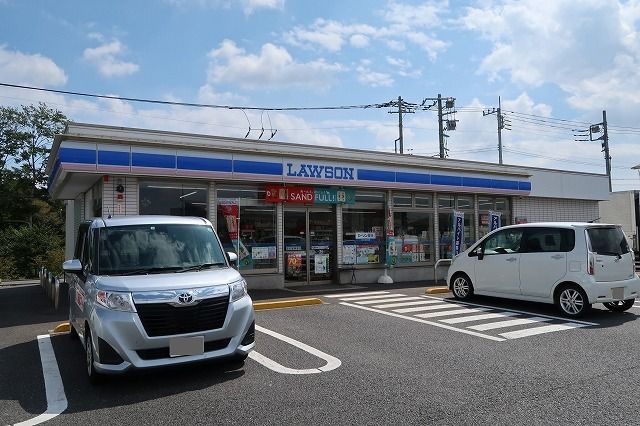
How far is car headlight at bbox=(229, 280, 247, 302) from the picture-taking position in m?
5.86

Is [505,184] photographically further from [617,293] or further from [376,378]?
[376,378]

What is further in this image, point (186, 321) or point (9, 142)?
point (9, 142)

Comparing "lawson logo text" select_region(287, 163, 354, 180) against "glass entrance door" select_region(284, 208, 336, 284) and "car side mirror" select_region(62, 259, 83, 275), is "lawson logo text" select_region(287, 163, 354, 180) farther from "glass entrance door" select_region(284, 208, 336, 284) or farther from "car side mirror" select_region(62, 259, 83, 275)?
"car side mirror" select_region(62, 259, 83, 275)

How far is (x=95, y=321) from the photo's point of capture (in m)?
5.43

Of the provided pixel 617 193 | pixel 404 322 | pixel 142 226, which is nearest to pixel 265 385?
pixel 142 226

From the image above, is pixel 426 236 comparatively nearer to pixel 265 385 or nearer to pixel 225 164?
pixel 225 164

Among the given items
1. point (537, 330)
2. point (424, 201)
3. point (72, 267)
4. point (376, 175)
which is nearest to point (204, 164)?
point (376, 175)

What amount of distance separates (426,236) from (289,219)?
220 inches

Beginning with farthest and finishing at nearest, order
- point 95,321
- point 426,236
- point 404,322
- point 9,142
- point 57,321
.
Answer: point 9,142, point 426,236, point 57,321, point 404,322, point 95,321

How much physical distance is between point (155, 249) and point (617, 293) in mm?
8459

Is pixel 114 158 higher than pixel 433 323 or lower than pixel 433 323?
higher

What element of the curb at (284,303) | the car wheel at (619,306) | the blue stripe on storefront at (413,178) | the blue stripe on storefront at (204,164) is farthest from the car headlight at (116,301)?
the blue stripe on storefront at (413,178)

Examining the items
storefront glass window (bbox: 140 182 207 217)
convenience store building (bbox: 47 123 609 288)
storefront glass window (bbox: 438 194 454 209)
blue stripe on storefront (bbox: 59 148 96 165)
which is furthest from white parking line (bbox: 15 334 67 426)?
storefront glass window (bbox: 438 194 454 209)

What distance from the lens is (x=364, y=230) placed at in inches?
642
